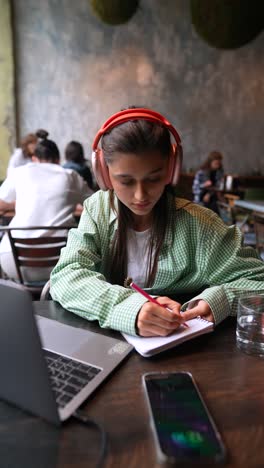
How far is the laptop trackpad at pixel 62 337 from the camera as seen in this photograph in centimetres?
70

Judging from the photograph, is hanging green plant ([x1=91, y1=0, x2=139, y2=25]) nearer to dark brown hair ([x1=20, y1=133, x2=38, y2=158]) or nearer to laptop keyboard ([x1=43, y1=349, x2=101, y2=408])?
dark brown hair ([x1=20, y1=133, x2=38, y2=158])

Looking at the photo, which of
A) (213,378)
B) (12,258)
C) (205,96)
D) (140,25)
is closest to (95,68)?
(140,25)

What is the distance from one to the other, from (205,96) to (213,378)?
650 cm

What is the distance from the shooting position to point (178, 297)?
1046mm

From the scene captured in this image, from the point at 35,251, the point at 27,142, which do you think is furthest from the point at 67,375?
the point at 27,142

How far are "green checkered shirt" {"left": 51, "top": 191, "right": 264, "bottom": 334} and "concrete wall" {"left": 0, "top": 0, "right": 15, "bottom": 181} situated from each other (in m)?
5.15

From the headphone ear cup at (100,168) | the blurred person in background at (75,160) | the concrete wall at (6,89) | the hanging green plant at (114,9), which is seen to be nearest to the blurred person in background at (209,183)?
the blurred person in background at (75,160)

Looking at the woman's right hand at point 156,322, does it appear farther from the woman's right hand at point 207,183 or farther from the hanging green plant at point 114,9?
the hanging green plant at point 114,9

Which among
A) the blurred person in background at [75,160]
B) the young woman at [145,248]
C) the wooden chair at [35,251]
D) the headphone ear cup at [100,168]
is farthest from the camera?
the blurred person in background at [75,160]

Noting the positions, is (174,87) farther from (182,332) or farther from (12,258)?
(182,332)

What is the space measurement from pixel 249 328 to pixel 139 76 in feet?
20.3

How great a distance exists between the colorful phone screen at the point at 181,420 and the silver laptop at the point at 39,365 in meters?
0.10

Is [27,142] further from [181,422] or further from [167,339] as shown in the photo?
[181,422]

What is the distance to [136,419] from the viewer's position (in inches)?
20.6
